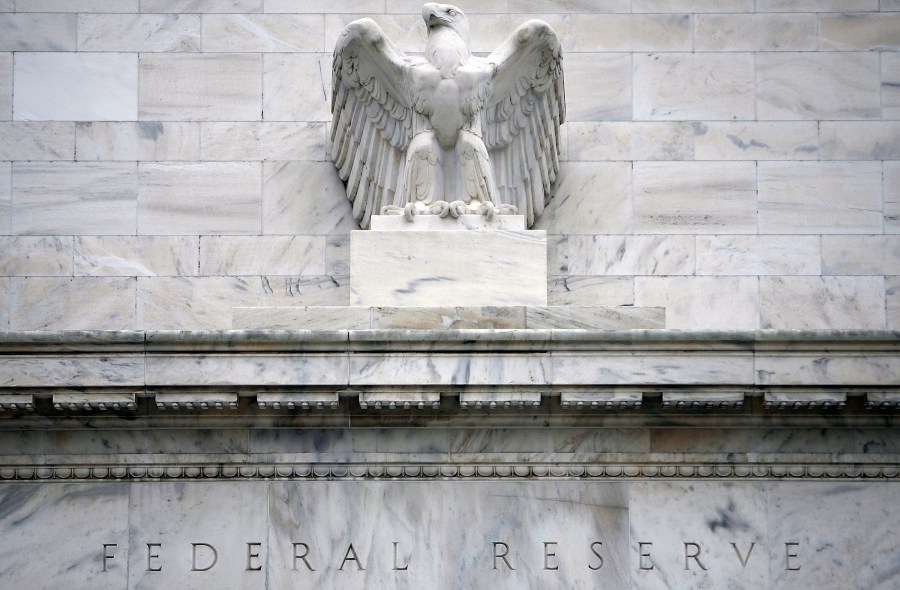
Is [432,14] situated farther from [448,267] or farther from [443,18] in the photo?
[448,267]

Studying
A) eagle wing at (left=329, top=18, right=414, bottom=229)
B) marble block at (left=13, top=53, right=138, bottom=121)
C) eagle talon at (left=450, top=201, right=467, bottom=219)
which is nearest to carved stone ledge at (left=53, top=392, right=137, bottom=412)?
eagle talon at (left=450, top=201, right=467, bottom=219)

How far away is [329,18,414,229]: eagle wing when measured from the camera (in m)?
17.9

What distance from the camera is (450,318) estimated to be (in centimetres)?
1655

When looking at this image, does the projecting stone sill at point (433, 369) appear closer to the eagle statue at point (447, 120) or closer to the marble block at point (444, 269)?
the marble block at point (444, 269)

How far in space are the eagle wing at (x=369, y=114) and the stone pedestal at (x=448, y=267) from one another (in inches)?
48.2

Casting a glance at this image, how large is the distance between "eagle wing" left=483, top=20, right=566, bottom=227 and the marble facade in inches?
19.3

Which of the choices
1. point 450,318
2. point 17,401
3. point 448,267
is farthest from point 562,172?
point 17,401

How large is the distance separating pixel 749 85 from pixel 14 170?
23.6 feet

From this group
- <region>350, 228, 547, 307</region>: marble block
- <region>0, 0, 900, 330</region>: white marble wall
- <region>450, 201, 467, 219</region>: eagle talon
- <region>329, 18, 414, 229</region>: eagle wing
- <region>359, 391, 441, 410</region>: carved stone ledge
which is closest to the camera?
<region>359, 391, 441, 410</region>: carved stone ledge

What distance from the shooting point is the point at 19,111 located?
19.1m

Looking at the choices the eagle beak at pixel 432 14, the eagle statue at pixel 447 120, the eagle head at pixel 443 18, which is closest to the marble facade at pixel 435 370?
the eagle statue at pixel 447 120

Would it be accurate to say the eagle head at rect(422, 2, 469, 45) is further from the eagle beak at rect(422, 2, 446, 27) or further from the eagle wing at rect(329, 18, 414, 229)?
the eagle wing at rect(329, 18, 414, 229)

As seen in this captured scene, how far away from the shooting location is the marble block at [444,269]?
1698cm

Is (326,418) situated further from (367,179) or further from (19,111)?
(19,111)
